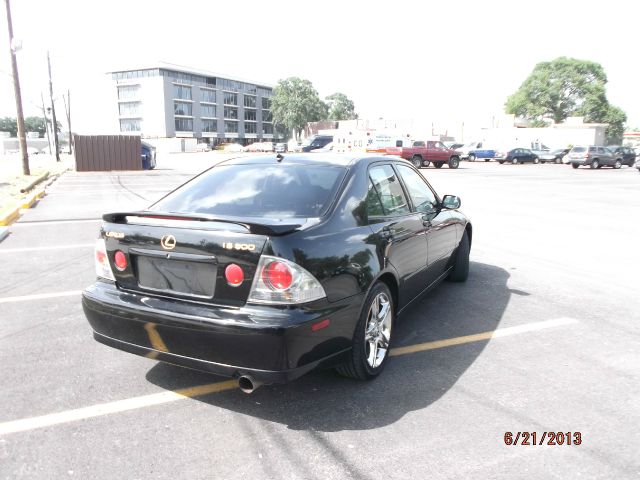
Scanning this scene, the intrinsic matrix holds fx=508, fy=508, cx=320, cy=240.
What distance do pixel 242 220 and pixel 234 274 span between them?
0.34 m

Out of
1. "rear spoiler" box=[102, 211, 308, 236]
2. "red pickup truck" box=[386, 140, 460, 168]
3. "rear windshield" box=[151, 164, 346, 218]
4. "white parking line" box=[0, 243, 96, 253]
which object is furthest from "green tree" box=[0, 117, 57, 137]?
"rear spoiler" box=[102, 211, 308, 236]

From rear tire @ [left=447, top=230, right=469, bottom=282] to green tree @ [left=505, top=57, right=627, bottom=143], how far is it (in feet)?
289

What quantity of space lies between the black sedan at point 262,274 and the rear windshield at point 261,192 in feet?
0.05

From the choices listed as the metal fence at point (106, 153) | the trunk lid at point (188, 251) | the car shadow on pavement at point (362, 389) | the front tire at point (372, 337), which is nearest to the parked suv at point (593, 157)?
the metal fence at point (106, 153)

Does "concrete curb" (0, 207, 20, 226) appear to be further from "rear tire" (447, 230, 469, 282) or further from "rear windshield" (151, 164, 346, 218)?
"rear tire" (447, 230, 469, 282)

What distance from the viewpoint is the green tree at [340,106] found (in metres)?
132

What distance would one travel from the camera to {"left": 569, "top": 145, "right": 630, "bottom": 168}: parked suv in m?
37.4

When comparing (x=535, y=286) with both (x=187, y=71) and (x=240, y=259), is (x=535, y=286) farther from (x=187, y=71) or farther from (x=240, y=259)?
(x=187, y=71)

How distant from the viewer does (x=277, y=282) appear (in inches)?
112

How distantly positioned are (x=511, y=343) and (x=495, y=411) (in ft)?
4.04

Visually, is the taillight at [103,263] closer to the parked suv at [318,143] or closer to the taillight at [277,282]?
the taillight at [277,282]

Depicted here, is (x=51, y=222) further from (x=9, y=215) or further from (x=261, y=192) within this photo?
(x=261, y=192)

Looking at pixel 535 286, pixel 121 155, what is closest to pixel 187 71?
pixel 121 155

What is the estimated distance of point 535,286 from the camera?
19.8 ft
